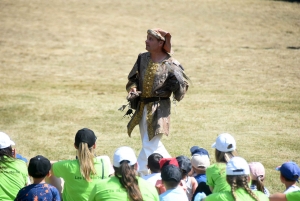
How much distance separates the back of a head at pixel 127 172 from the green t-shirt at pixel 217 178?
42.6 inches

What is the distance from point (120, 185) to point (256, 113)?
30.6 feet

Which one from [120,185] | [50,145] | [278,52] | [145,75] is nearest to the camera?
[120,185]

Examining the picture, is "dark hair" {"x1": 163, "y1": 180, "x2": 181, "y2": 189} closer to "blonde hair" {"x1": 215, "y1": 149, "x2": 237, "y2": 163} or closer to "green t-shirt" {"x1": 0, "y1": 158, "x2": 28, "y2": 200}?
"blonde hair" {"x1": 215, "y1": 149, "x2": 237, "y2": 163}

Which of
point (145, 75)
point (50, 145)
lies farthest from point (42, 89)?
point (145, 75)

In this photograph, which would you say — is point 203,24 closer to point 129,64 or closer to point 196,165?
point 129,64

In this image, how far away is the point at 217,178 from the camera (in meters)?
7.09

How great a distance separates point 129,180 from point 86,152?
1011mm

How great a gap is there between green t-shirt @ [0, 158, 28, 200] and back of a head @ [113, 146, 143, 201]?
1.23 metres

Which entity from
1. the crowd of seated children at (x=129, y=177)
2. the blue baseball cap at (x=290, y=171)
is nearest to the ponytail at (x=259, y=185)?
the crowd of seated children at (x=129, y=177)

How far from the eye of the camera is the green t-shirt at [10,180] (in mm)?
7055

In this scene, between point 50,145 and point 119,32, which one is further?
point 119,32

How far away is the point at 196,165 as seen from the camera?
792cm

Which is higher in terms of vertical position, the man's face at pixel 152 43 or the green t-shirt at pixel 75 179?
the man's face at pixel 152 43

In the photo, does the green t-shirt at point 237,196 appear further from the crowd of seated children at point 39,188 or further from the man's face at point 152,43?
the man's face at point 152,43
